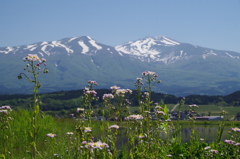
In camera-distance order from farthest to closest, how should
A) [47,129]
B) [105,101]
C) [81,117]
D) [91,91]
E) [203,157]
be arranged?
[47,129], [203,157], [105,101], [91,91], [81,117]

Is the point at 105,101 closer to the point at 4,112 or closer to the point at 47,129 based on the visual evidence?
the point at 4,112

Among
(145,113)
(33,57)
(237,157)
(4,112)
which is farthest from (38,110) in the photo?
(237,157)

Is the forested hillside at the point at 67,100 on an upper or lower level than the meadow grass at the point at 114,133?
lower

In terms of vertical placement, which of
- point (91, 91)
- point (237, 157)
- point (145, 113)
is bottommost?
point (237, 157)

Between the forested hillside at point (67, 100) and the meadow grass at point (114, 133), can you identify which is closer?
the meadow grass at point (114, 133)

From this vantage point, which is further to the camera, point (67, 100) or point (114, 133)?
point (67, 100)

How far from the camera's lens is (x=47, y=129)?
20.1 meters

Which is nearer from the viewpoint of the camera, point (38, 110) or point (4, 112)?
point (38, 110)

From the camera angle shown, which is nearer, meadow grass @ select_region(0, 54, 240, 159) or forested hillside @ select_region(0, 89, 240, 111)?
meadow grass @ select_region(0, 54, 240, 159)

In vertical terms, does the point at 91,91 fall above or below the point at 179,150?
above

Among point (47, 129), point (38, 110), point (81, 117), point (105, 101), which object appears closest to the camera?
point (38, 110)

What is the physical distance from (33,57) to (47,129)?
1480 centimetres

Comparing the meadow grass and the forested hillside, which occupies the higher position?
the meadow grass

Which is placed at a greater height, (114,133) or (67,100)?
(114,133)
